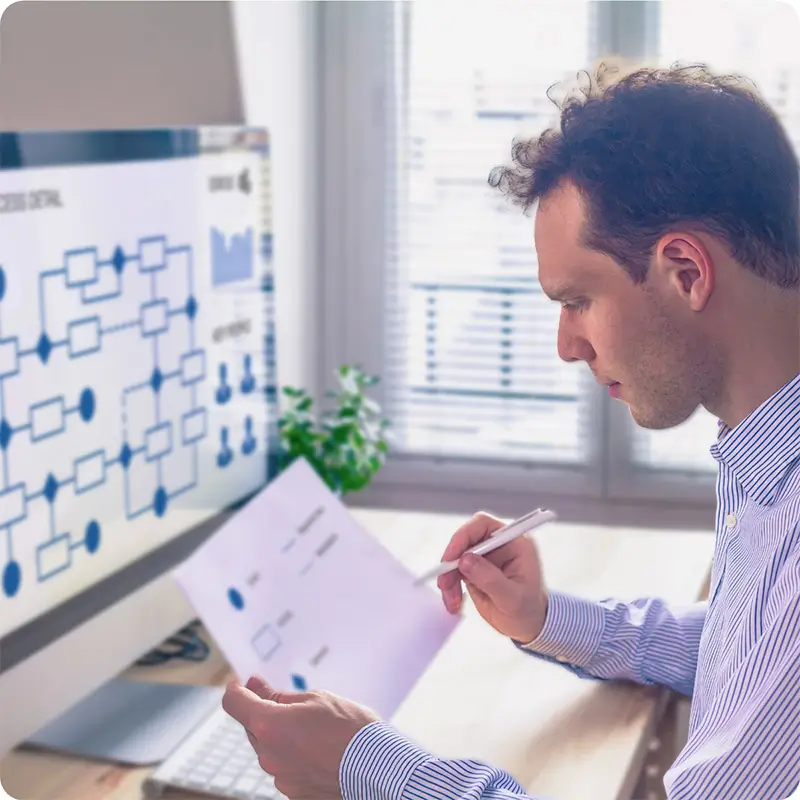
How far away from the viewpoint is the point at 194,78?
1721 millimetres

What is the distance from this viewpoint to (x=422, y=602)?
A: 1.37 metres

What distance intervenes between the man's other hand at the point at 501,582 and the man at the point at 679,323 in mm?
247

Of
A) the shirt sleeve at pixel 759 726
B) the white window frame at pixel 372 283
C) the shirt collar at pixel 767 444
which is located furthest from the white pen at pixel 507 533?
the white window frame at pixel 372 283

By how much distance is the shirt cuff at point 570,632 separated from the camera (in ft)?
4.11

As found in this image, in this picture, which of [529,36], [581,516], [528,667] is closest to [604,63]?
[528,667]

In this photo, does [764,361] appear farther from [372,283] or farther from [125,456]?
[372,283]

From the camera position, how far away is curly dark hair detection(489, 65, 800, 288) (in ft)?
3.15

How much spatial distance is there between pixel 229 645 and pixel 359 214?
4.95 ft

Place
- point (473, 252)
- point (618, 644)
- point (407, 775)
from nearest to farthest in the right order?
point (407, 775) < point (618, 644) < point (473, 252)

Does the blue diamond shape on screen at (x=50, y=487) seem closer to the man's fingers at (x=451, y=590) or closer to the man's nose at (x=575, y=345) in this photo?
the man's fingers at (x=451, y=590)


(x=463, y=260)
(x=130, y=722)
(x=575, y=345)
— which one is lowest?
(x=130, y=722)

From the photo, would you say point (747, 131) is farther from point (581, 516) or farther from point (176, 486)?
point (581, 516)

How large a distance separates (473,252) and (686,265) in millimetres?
1602

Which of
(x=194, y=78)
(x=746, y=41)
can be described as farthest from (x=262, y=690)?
(x=746, y=41)
